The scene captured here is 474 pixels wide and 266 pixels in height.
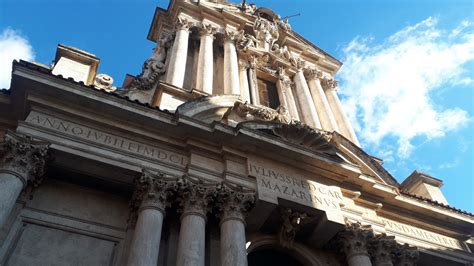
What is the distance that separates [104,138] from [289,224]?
4810 mm

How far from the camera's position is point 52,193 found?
9.73 metres

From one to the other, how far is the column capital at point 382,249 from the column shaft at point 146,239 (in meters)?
5.58

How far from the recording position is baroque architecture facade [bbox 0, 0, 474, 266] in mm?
9000

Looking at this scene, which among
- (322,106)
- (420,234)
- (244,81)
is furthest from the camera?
(322,106)

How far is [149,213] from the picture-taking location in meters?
9.21

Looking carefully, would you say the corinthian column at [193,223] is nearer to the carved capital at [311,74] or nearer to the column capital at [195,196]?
the column capital at [195,196]

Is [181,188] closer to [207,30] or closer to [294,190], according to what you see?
[294,190]

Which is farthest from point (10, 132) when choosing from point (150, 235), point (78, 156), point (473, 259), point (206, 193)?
point (473, 259)

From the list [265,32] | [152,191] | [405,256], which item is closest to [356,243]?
[405,256]

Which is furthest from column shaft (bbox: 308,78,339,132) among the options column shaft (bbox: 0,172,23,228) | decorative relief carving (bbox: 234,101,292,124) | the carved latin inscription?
column shaft (bbox: 0,172,23,228)

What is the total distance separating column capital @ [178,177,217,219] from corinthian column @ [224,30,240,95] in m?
5.92

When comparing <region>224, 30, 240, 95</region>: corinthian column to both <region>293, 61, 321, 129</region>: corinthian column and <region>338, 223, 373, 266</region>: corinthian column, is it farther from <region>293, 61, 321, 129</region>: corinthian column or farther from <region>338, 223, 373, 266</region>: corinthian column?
<region>338, 223, 373, 266</region>: corinthian column

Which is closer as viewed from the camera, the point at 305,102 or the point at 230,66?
the point at 230,66

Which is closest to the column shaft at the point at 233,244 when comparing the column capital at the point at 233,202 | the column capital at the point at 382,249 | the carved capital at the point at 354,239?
the column capital at the point at 233,202
